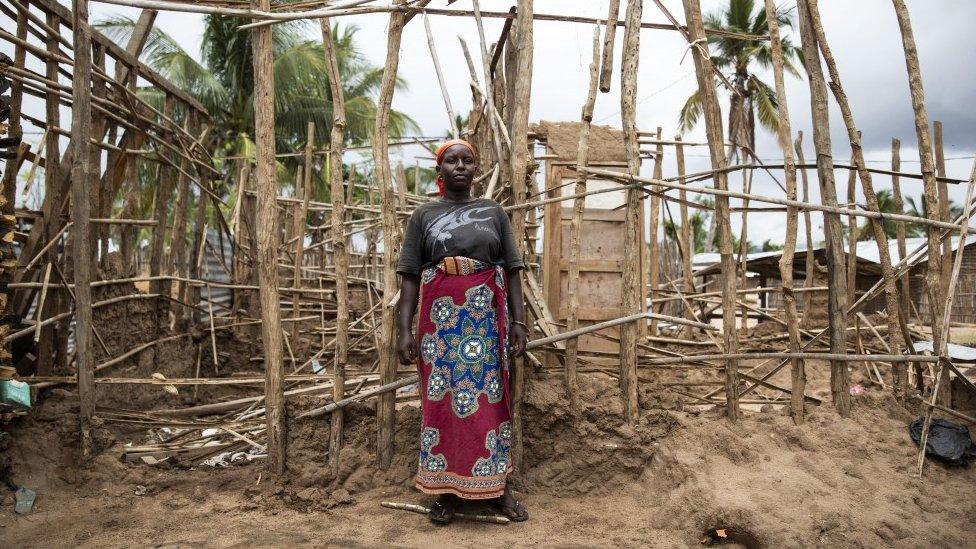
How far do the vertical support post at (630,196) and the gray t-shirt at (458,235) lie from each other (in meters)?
0.65

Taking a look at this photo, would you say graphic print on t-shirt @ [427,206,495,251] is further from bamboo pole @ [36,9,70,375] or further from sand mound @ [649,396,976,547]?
bamboo pole @ [36,9,70,375]

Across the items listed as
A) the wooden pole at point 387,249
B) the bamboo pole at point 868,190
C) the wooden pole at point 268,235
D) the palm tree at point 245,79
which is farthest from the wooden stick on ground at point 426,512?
the palm tree at point 245,79

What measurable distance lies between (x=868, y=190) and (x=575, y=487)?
7.40ft

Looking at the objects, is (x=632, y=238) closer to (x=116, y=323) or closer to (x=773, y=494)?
(x=773, y=494)

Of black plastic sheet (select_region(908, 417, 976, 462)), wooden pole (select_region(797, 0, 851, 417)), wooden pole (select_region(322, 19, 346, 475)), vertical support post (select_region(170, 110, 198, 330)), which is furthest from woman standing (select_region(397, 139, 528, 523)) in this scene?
vertical support post (select_region(170, 110, 198, 330))

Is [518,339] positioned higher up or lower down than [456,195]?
lower down

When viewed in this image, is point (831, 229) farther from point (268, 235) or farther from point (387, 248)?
point (268, 235)

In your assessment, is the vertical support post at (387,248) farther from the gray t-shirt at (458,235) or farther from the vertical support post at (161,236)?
the vertical support post at (161,236)

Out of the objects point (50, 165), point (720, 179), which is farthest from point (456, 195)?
point (50, 165)

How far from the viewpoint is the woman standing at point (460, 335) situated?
3016 mm

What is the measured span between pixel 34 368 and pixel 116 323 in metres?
1.18

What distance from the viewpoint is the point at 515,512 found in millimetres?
3070

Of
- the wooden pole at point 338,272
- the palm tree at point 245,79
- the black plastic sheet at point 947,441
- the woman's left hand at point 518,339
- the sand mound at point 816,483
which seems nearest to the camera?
the sand mound at point 816,483

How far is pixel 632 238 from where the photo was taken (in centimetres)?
327
